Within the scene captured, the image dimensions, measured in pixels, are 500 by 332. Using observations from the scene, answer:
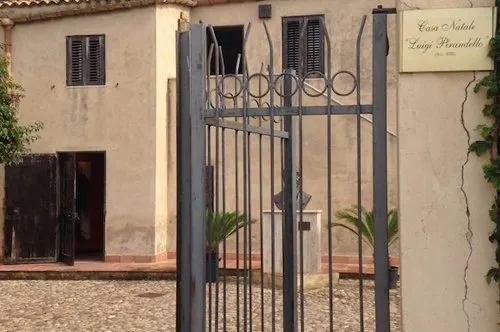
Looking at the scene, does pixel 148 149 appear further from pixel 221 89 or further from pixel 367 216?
pixel 221 89

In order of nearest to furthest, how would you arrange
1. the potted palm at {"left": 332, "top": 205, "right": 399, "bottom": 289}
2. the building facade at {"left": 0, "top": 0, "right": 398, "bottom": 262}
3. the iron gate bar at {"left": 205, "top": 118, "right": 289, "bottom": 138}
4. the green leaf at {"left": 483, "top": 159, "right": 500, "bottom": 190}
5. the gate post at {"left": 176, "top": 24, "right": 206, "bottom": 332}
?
the green leaf at {"left": 483, "top": 159, "right": 500, "bottom": 190} → the gate post at {"left": 176, "top": 24, "right": 206, "bottom": 332} → the iron gate bar at {"left": 205, "top": 118, "right": 289, "bottom": 138} → the potted palm at {"left": 332, "top": 205, "right": 399, "bottom": 289} → the building facade at {"left": 0, "top": 0, "right": 398, "bottom": 262}

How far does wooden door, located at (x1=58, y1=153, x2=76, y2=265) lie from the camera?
13086mm

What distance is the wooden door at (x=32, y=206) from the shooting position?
13172 millimetres

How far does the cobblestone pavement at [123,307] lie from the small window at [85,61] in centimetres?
447

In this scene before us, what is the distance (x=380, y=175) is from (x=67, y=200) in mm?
11107

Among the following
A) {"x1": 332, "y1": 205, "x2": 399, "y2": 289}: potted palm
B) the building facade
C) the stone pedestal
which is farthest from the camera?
the building facade

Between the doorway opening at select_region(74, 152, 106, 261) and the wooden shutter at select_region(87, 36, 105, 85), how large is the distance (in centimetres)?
330

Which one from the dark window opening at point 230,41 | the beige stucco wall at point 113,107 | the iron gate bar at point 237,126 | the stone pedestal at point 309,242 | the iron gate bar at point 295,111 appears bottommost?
the stone pedestal at point 309,242

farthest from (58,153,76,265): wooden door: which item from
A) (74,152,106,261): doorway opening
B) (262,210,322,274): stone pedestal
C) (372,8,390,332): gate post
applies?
(372,8,390,332): gate post

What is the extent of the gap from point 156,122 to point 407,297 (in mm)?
10309

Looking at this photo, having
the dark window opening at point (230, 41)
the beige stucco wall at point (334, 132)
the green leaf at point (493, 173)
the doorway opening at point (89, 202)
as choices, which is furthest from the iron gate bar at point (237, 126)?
the doorway opening at point (89, 202)

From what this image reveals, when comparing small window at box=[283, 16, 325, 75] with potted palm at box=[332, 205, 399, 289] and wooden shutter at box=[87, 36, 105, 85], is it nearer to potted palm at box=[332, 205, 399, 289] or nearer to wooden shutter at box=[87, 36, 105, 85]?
potted palm at box=[332, 205, 399, 289]

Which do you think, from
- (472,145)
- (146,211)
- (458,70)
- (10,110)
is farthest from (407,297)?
(146,211)

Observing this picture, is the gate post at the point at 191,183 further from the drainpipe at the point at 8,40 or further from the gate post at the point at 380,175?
the drainpipe at the point at 8,40
